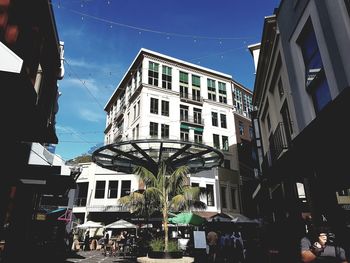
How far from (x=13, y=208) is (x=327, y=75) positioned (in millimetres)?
10902

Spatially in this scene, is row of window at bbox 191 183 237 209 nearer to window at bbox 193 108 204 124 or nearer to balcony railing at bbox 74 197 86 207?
window at bbox 193 108 204 124

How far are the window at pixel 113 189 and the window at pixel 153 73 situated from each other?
495 inches

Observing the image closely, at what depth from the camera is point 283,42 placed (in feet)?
35.8

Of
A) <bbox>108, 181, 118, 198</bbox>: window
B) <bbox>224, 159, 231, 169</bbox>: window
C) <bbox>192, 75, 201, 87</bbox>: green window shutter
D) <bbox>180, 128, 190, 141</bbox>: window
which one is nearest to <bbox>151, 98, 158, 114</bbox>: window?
<bbox>180, 128, 190, 141</bbox>: window

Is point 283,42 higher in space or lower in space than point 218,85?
lower

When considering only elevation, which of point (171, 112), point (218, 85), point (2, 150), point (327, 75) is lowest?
point (2, 150)

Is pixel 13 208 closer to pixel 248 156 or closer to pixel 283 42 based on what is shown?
pixel 283 42

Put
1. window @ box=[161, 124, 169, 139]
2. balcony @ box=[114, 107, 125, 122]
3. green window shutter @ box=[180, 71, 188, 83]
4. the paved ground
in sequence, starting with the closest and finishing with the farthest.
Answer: the paved ground, window @ box=[161, 124, 169, 139], green window shutter @ box=[180, 71, 188, 83], balcony @ box=[114, 107, 125, 122]

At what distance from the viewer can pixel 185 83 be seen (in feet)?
113

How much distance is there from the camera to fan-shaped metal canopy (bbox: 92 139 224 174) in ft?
54.2

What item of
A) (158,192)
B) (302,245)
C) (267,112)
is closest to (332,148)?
(302,245)

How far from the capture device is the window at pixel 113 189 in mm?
29277

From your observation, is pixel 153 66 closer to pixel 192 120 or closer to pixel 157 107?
pixel 157 107

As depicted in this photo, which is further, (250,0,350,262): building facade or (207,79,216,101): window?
(207,79,216,101): window
